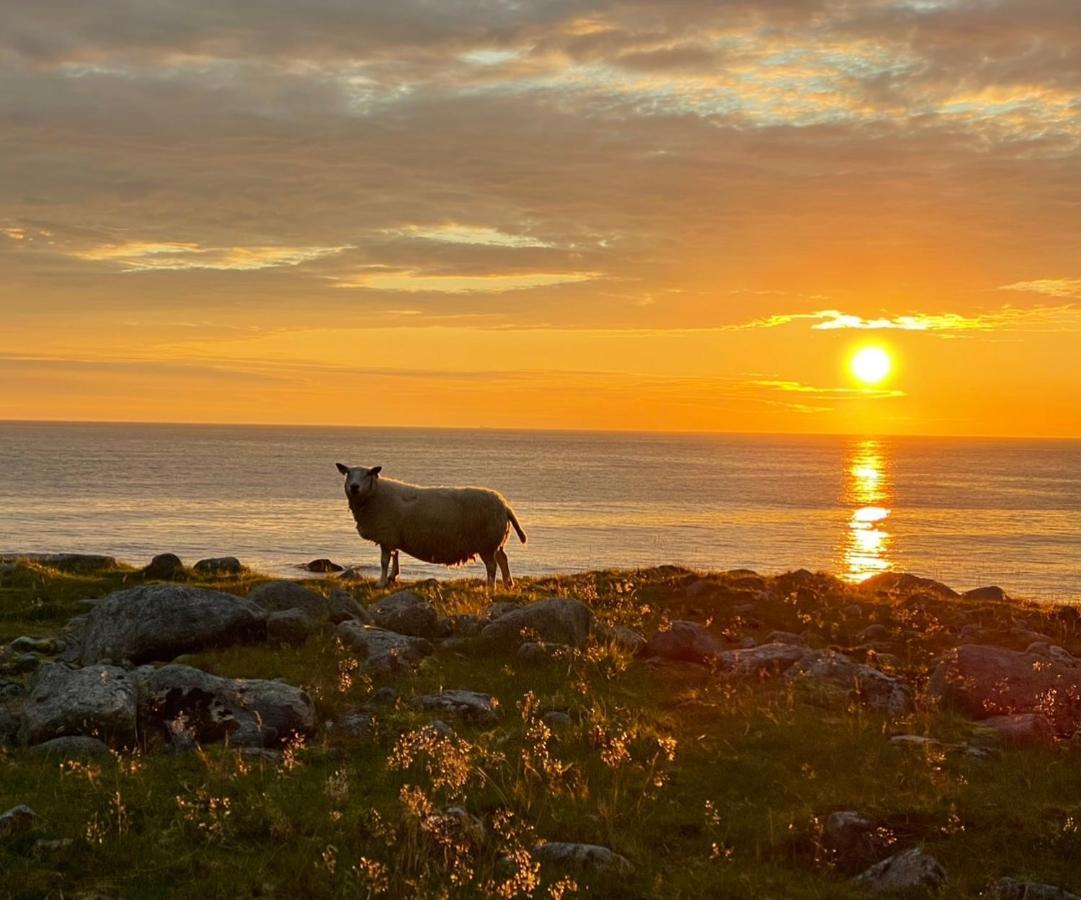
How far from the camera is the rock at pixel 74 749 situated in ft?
36.5

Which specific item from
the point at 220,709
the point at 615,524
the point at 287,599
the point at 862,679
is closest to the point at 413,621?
the point at 287,599

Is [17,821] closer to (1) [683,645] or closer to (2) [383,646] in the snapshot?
(2) [383,646]

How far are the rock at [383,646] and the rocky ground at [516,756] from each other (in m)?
0.06

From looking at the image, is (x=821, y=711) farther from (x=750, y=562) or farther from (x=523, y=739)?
(x=750, y=562)

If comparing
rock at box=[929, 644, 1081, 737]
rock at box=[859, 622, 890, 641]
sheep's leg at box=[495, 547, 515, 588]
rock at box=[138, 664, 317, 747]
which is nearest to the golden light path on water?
sheep's leg at box=[495, 547, 515, 588]

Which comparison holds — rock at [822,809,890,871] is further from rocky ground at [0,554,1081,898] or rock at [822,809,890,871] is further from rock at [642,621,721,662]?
rock at [642,621,721,662]

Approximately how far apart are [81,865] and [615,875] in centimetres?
426

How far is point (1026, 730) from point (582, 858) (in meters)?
6.87

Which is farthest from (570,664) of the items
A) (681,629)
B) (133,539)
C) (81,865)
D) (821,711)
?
(133,539)

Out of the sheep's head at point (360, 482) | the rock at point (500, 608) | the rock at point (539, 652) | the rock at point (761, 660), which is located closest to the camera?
the rock at point (761, 660)

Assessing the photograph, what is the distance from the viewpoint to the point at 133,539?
74.1 m

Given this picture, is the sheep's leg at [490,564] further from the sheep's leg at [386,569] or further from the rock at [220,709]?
the rock at [220,709]

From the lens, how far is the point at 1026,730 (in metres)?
12.8

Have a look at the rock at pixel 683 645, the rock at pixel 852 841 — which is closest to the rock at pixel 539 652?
the rock at pixel 683 645
